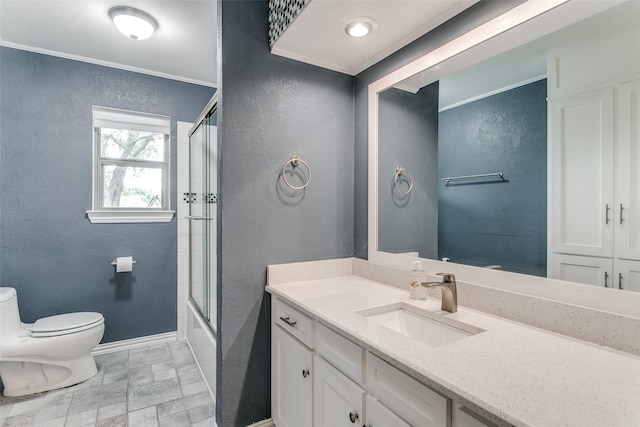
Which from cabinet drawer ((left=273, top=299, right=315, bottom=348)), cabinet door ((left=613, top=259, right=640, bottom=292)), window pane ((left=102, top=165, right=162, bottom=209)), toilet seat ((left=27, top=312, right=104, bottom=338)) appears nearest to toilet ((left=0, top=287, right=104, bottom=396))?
toilet seat ((left=27, top=312, right=104, bottom=338))

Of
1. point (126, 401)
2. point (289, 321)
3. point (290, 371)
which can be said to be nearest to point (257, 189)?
point (289, 321)

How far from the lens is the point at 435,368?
2.67 ft

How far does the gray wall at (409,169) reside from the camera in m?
1.64

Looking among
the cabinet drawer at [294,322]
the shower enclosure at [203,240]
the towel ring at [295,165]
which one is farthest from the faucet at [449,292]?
the shower enclosure at [203,240]

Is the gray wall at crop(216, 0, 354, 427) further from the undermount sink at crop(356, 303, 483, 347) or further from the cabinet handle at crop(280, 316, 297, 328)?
the undermount sink at crop(356, 303, 483, 347)

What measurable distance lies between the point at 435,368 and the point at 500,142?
98 cm

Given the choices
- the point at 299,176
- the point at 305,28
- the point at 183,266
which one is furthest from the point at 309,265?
the point at 183,266

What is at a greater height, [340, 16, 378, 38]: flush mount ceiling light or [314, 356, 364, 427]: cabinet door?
[340, 16, 378, 38]: flush mount ceiling light

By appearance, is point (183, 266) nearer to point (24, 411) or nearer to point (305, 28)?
point (24, 411)

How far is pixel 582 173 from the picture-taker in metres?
1.05

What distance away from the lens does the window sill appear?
266cm

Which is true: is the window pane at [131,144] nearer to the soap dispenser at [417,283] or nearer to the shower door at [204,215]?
the shower door at [204,215]

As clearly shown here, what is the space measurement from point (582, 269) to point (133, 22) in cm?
273

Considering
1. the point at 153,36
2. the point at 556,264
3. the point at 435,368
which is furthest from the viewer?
the point at 153,36
